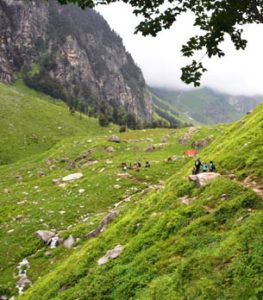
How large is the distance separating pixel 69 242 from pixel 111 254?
10690 millimetres

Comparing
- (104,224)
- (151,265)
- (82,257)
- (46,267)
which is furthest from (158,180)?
(151,265)

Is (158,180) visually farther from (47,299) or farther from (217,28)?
(217,28)

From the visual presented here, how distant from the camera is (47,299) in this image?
25219 mm

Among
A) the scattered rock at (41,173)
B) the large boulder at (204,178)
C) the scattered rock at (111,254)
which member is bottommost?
the scattered rock at (41,173)

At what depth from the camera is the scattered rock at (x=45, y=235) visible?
37938 millimetres

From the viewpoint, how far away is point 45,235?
126ft

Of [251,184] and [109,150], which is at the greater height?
[251,184]

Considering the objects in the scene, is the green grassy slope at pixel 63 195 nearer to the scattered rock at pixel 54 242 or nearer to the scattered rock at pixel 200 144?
the scattered rock at pixel 54 242

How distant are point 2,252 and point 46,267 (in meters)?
5.39

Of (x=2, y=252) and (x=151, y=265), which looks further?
(x=2, y=252)

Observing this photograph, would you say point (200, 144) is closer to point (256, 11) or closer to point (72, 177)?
point (72, 177)

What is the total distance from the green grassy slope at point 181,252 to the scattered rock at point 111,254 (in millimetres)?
408

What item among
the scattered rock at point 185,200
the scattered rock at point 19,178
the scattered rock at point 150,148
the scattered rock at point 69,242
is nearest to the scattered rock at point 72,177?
the scattered rock at point 19,178

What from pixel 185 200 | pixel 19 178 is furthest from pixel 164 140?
pixel 185 200
